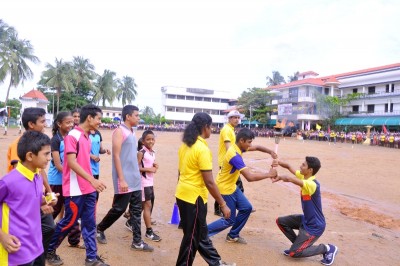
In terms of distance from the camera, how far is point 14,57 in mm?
35344

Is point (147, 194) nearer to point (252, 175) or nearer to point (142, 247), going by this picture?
point (142, 247)

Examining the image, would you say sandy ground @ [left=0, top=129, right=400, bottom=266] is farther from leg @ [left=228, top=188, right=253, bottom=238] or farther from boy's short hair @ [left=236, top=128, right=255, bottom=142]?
boy's short hair @ [left=236, top=128, right=255, bottom=142]

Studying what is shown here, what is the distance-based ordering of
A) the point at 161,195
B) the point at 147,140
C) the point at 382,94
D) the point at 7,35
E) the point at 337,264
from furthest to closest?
the point at 382,94 < the point at 7,35 < the point at 161,195 < the point at 147,140 < the point at 337,264

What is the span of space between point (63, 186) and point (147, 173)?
1358 mm

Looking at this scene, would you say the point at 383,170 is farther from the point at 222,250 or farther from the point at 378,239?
the point at 222,250

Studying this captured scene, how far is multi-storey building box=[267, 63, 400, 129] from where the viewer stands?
38844 mm

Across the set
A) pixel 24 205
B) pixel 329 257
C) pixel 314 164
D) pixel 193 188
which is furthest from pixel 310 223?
pixel 24 205

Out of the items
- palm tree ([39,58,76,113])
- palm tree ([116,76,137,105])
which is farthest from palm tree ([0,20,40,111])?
palm tree ([116,76,137,105])

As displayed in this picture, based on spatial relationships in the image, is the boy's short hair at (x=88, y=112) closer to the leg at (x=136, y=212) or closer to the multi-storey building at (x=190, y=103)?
the leg at (x=136, y=212)

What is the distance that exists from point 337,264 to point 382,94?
41.8m

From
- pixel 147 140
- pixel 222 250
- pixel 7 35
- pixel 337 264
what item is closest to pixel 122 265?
pixel 222 250

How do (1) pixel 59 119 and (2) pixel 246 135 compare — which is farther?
(2) pixel 246 135

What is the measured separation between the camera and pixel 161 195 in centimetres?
737

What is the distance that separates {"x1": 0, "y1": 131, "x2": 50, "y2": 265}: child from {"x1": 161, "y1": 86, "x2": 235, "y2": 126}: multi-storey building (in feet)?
203
